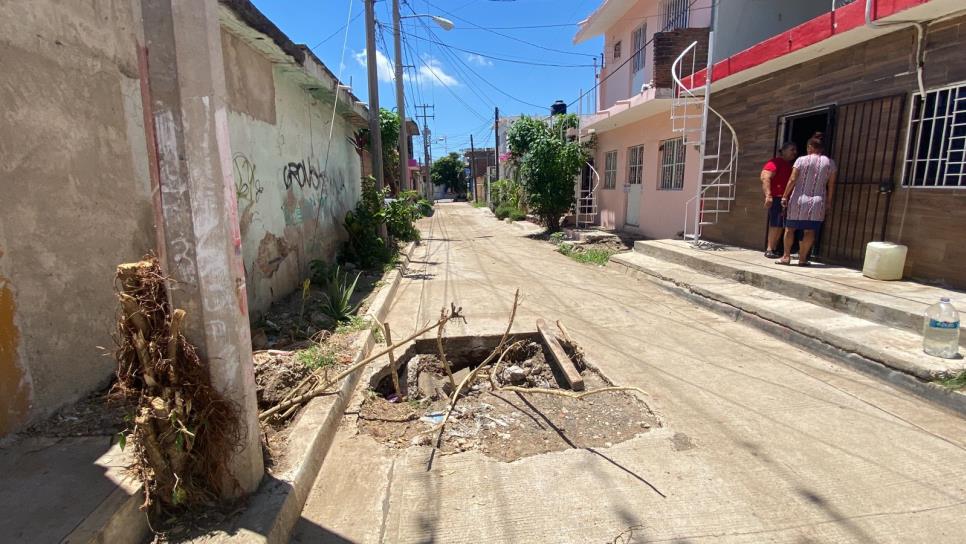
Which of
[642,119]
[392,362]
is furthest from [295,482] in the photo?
[642,119]

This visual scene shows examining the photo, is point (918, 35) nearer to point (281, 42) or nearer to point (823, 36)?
point (823, 36)

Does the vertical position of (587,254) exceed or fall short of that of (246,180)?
it falls short

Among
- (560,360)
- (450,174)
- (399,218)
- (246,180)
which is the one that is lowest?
(560,360)

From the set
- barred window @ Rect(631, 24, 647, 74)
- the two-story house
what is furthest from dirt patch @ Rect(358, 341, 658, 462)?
barred window @ Rect(631, 24, 647, 74)

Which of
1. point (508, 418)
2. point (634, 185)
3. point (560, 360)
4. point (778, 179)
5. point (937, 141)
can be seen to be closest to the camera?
point (508, 418)

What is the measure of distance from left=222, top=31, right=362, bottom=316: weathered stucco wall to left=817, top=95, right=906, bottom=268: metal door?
719 centimetres

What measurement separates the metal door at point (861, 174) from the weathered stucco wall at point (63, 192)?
7.45 meters

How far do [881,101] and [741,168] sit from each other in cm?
275

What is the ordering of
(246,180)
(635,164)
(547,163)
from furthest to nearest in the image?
(547,163)
(635,164)
(246,180)

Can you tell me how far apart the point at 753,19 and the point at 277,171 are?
9.40m

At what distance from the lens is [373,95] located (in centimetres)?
989

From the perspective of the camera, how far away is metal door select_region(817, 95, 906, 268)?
582 centimetres

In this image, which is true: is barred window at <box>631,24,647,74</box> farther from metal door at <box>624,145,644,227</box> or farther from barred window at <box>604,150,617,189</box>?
barred window at <box>604,150,617,189</box>

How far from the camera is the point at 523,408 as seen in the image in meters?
3.62
